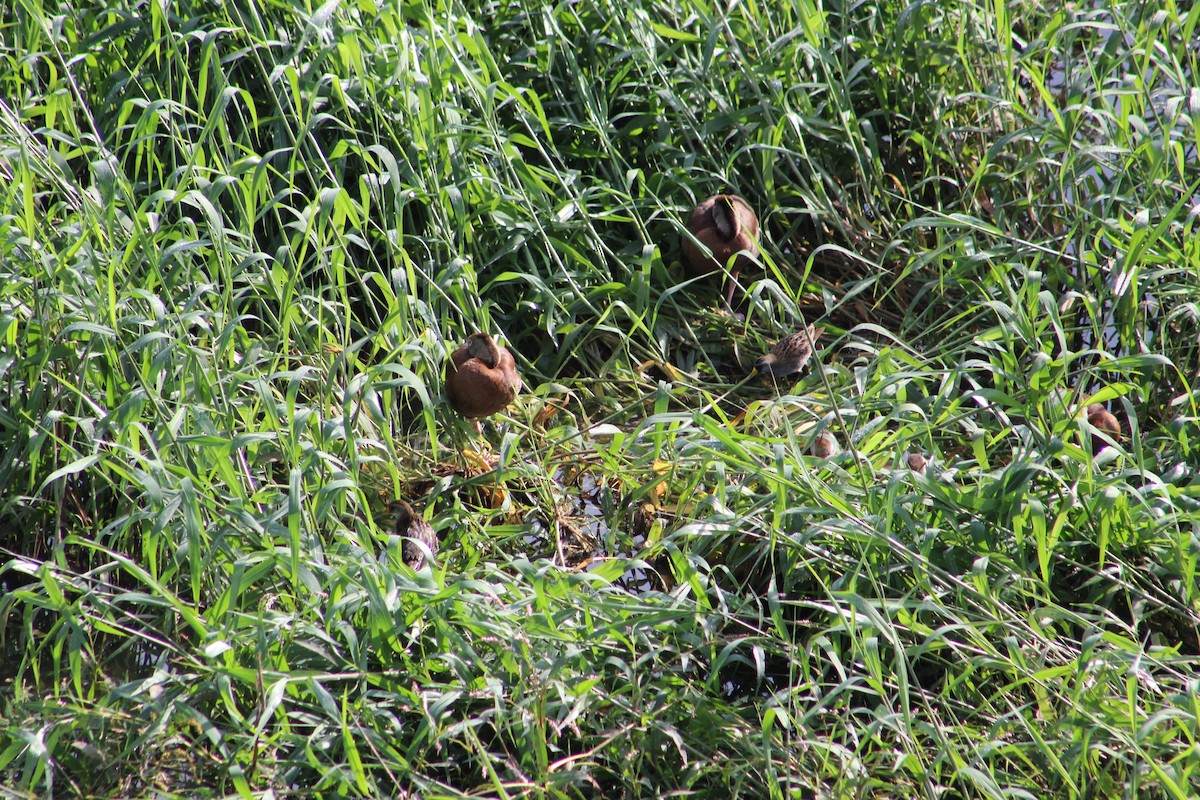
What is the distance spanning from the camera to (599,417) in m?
2.30

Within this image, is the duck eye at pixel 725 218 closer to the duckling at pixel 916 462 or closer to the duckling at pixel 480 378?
the duckling at pixel 480 378

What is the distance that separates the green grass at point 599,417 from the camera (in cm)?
155

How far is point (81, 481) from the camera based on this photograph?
1.90 meters

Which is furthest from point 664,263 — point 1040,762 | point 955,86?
point 1040,762

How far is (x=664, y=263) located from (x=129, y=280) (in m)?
1.14

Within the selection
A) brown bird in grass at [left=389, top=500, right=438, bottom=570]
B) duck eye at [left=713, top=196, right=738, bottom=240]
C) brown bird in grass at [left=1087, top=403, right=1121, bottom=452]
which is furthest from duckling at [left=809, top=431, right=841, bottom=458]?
brown bird in grass at [left=389, top=500, right=438, bottom=570]

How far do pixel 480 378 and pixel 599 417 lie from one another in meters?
0.33

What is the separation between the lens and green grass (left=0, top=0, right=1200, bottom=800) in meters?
1.55

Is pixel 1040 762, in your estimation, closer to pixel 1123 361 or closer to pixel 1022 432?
pixel 1022 432

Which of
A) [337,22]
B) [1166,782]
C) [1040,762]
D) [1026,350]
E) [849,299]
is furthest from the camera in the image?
[849,299]

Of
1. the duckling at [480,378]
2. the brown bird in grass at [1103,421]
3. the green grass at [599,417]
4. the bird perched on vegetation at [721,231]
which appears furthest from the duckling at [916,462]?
the duckling at [480,378]

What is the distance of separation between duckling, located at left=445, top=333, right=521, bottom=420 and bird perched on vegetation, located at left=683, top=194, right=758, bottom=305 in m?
0.51

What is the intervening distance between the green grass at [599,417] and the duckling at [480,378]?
0.05 m

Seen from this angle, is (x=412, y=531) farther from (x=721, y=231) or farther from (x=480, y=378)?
(x=721, y=231)
